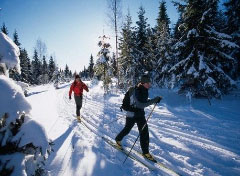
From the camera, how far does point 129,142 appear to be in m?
7.36

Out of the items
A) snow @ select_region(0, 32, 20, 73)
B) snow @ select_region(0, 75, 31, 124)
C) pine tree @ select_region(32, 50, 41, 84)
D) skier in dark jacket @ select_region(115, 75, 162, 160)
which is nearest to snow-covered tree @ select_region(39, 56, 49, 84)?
pine tree @ select_region(32, 50, 41, 84)

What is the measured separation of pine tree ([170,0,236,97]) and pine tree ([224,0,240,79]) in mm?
4913

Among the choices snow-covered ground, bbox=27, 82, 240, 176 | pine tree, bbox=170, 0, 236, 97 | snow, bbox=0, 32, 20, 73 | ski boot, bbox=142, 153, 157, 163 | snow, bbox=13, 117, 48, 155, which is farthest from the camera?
pine tree, bbox=170, 0, 236, 97

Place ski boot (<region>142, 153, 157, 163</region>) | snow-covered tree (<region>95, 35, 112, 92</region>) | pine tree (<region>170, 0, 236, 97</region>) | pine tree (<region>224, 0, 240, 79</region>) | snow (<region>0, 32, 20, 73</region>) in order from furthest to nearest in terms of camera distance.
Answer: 1. snow-covered tree (<region>95, 35, 112, 92</region>)
2. pine tree (<region>224, 0, 240, 79</region>)
3. pine tree (<region>170, 0, 236, 97</region>)
4. ski boot (<region>142, 153, 157, 163</region>)
5. snow (<region>0, 32, 20, 73</region>)

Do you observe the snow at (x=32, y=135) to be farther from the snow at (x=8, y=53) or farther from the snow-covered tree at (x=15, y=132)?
the snow at (x=8, y=53)

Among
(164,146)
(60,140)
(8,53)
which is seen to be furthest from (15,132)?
(164,146)

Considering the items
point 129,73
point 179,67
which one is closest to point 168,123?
point 179,67

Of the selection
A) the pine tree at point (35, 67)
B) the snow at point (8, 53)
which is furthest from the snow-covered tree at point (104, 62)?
the pine tree at point (35, 67)

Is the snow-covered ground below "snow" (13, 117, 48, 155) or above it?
below

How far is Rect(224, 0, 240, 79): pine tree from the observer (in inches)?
727

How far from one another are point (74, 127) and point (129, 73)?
62.5 ft

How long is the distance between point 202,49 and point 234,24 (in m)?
7.07

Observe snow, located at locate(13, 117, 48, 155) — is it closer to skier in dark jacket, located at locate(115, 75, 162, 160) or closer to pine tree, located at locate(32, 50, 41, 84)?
skier in dark jacket, located at locate(115, 75, 162, 160)

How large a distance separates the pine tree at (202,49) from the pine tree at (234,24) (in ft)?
16.1
